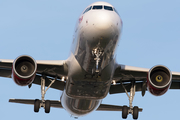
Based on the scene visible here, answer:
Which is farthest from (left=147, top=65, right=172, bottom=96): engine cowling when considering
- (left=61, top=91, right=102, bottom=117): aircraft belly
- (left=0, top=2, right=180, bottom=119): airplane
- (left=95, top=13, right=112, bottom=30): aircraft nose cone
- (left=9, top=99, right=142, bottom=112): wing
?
(left=9, top=99, right=142, bottom=112): wing

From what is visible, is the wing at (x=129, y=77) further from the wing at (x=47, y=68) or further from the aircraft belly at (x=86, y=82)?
the wing at (x=47, y=68)

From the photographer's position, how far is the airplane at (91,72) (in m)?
19.5

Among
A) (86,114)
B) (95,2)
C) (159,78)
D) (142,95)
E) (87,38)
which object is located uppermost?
(95,2)

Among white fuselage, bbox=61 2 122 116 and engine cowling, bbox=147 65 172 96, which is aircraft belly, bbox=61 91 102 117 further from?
engine cowling, bbox=147 65 172 96

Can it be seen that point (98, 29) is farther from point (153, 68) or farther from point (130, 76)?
point (130, 76)

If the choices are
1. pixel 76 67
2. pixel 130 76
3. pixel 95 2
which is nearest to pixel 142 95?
pixel 130 76

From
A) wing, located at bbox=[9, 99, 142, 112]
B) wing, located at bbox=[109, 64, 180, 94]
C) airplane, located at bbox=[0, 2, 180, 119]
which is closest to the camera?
airplane, located at bbox=[0, 2, 180, 119]

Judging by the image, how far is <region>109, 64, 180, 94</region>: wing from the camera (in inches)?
963

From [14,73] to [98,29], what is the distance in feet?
19.0

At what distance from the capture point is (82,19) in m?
20.2

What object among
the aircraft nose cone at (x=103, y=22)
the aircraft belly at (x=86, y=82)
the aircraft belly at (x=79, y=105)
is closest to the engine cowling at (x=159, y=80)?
the aircraft belly at (x=86, y=82)

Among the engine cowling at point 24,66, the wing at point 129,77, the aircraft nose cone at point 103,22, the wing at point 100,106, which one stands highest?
the aircraft nose cone at point 103,22

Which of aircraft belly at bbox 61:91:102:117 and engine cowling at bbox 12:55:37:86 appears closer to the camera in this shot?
engine cowling at bbox 12:55:37:86

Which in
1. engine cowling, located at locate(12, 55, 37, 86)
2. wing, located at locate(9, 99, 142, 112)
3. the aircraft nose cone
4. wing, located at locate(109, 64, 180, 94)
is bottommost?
wing, located at locate(9, 99, 142, 112)
